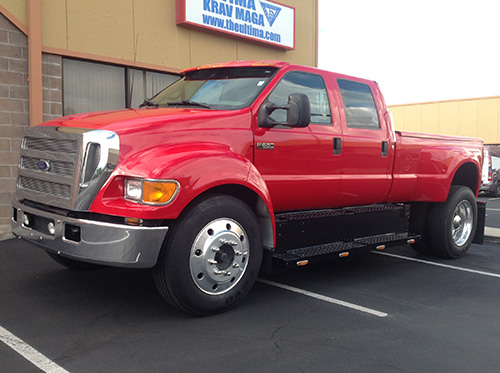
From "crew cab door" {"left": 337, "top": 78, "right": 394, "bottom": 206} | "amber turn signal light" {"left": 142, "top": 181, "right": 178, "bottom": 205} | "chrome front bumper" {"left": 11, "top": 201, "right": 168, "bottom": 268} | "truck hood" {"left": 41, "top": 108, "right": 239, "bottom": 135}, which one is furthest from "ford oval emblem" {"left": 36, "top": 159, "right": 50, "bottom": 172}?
"crew cab door" {"left": 337, "top": 78, "right": 394, "bottom": 206}

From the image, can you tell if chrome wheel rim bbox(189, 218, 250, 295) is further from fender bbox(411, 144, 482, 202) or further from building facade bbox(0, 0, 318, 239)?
→ building facade bbox(0, 0, 318, 239)

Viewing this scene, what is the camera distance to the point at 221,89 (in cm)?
535

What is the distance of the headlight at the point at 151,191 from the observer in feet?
12.9

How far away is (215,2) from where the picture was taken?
1130 centimetres

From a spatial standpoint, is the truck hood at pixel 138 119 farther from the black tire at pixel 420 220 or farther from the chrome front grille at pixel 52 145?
the black tire at pixel 420 220

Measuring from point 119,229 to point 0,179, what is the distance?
551 centimetres

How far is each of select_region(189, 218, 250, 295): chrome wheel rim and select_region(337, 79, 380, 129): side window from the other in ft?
7.05

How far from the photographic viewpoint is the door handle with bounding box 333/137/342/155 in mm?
5566

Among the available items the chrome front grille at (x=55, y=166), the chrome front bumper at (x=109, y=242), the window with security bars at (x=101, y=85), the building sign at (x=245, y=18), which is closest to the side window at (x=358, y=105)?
the chrome front bumper at (x=109, y=242)

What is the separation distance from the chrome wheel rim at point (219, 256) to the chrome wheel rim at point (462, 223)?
3986mm

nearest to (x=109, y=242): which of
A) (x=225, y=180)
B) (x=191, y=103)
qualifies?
(x=225, y=180)

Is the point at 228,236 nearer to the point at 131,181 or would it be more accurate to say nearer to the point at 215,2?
the point at 131,181

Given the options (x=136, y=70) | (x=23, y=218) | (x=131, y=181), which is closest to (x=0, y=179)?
(x=136, y=70)

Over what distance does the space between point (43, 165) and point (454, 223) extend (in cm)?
547
